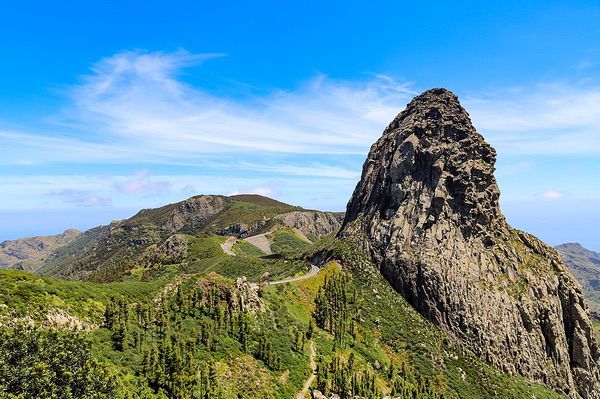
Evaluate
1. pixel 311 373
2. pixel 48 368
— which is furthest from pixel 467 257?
pixel 48 368

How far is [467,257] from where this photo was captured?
110 meters

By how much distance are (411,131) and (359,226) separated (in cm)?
3764

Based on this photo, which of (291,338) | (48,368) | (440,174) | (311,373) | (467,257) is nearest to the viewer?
(48,368)

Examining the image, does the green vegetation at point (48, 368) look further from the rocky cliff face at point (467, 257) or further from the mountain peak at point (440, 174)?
the mountain peak at point (440, 174)

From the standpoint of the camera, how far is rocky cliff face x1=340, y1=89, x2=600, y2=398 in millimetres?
103000

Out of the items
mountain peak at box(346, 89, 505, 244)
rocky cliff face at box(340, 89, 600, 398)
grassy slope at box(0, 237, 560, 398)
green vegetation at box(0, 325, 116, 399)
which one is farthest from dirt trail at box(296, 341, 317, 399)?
mountain peak at box(346, 89, 505, 244)

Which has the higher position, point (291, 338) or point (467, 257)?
point (467, 257)

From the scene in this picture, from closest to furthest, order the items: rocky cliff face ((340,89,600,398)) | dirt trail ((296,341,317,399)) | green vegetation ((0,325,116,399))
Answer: green vegetation ((0,325,116,399)) < dirt trail ((296,341,317,399)) < rocky cliff face ((340,89,600,398))

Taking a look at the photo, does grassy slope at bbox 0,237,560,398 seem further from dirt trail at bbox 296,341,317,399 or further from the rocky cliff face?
the rocky cliff face

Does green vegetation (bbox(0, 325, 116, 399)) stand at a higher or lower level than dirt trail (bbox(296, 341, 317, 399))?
higher

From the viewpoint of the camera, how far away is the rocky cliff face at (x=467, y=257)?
103m

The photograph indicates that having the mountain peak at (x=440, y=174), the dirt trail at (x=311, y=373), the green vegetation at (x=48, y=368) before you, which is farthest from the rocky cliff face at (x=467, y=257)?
→ the green vegetation at (x=48, y=368)

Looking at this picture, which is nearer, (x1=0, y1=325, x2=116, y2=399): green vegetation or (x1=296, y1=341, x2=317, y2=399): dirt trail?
(x1=0, y1=325, x2=116, y2=399): green vegetation

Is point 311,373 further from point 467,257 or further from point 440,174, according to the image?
point 440,174
